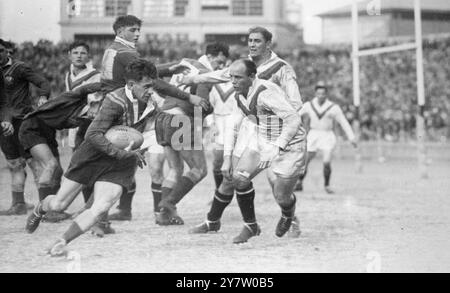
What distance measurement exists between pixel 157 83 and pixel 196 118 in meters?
1.24

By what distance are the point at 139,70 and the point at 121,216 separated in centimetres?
296

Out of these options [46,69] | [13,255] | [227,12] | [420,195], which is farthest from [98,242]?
[227,12]

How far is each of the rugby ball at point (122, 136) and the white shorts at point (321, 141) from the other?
7454mm

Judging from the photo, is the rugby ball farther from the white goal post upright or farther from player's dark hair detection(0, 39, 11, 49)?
the white goal post upright

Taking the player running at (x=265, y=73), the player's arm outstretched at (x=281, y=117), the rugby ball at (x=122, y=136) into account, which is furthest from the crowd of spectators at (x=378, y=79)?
the rugby ball at (x=122, y=136)

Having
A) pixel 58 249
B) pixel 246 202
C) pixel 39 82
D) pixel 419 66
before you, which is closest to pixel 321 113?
pixel 419 66

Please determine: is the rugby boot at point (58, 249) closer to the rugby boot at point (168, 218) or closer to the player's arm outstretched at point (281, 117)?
the player's arm outstretched at point (281, 117)

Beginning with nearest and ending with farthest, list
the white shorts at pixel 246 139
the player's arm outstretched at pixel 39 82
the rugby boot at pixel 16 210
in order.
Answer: the white shorts at pixel 246 139, the player's arm outstretched at pixel 39 82, the rugby boot at pixel 16 210

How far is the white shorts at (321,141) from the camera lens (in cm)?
1346

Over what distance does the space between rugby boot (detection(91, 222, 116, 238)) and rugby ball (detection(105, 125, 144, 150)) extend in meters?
1.45

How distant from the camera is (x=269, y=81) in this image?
714 centimetres

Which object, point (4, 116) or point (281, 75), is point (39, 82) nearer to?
point (4, 116)

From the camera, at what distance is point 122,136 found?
6.31m

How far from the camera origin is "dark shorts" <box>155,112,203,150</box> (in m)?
8.40
